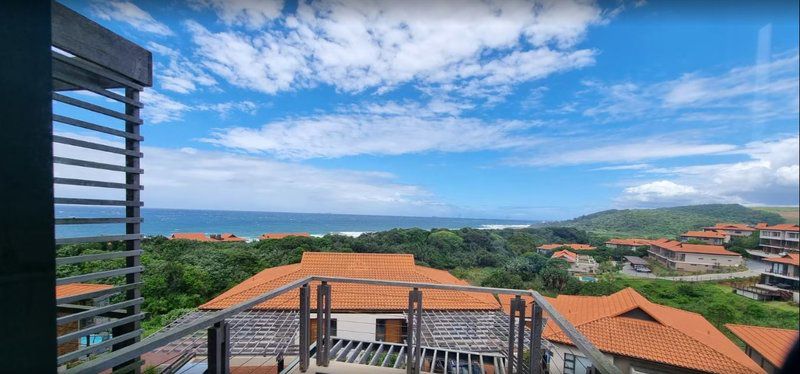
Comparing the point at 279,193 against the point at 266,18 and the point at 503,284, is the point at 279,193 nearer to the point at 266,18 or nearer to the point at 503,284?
the point at 503,284

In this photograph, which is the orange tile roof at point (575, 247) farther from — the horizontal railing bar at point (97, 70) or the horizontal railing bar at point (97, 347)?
the horizontal railing bar at point (97, 70)

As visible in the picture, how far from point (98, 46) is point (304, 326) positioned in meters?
2.15

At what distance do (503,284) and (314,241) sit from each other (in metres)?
14.8

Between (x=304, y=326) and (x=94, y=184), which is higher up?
(x=94, y=184)

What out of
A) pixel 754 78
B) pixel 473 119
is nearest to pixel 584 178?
pixel 473 119

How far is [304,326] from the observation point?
2334 mm

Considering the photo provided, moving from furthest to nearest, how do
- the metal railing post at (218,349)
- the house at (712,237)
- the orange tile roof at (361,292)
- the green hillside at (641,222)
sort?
the green hillside at (641,222)
the house at (712,237)
the orange tile roof at (361,292)
the metal railing post at (218,349)

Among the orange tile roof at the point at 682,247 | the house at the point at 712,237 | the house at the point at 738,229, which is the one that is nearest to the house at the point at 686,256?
the orange tile roof at the point at 682,247

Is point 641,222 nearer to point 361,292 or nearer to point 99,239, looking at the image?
point 361,292

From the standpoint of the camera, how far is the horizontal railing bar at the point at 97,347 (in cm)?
161

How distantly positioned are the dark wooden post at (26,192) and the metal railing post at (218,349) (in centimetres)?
73

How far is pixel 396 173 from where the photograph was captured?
51.6 meters

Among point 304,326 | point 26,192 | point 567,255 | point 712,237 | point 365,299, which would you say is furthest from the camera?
point 567,255

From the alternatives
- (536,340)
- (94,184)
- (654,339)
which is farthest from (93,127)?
(654,339)
